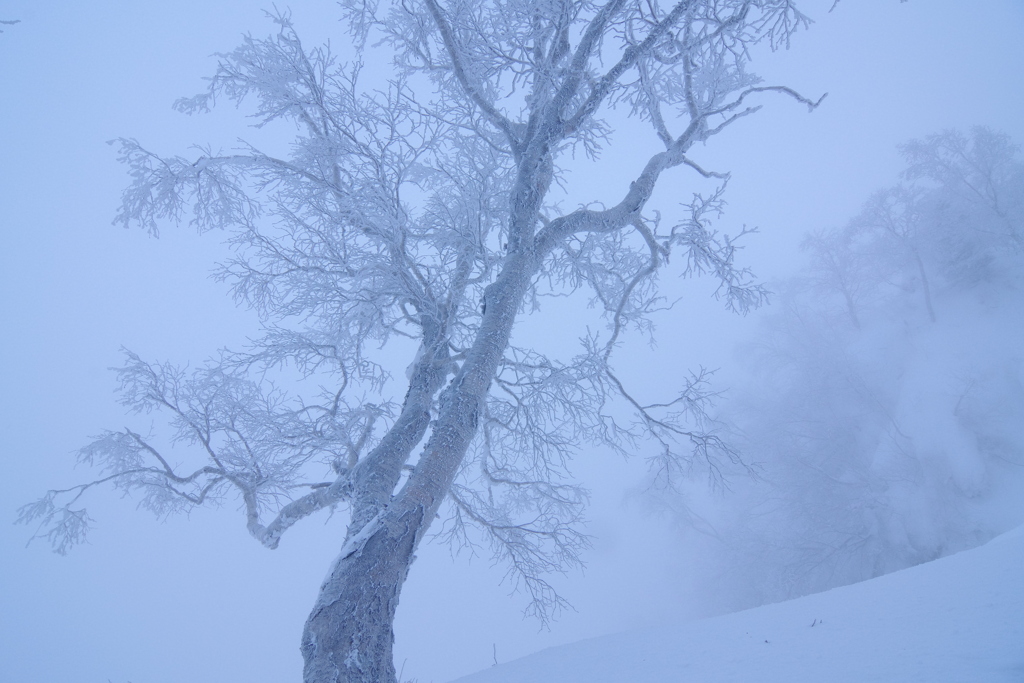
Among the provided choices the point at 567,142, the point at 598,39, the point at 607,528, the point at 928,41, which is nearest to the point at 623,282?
the point at 567,142

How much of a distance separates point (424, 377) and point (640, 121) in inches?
113

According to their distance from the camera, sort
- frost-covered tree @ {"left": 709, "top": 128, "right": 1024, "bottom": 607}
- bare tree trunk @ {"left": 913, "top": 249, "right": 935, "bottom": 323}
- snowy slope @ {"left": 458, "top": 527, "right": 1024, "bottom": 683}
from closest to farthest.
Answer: snowy slope @ {"left": 458, "top": 527, "right": 1024, "bottom": 683} → frost-covered tree @ {"left": 709, "top": 128, "right": 1024, "bottom": 607} → bare tree trunk @ {"left": 913, "top": 249, "right": 935, "bottom": 323}

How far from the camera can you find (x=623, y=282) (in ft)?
17.2

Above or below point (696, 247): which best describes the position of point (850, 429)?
above

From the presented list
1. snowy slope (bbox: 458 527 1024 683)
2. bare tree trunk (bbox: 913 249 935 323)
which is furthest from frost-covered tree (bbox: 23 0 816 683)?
bare tree trunk (bbox: 913 249 935 323)

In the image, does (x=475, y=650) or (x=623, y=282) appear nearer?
(x=623, y=282)

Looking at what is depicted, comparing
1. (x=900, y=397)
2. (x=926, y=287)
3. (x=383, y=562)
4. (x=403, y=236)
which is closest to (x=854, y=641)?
(x=383, y=562)

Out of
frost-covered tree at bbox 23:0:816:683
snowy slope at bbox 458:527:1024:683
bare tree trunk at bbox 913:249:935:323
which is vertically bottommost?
snowy slope at bbox 458:527:1024:683

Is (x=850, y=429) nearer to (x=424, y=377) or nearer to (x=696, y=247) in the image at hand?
(x=696, y=247)

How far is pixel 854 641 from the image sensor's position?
90.5 inches

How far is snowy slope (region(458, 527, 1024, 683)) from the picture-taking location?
1.86 metres

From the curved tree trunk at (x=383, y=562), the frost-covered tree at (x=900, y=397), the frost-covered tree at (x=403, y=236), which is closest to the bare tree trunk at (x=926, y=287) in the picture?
the frost-covered tree at (x=900, y=397)

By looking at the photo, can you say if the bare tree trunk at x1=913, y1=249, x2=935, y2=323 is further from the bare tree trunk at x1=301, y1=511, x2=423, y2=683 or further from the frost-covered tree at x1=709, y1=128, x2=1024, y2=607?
the bare tree trunk at x1=301, y1=511, x2=423, y2=683

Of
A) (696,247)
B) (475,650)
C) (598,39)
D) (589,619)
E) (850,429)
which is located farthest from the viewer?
(475,650)
